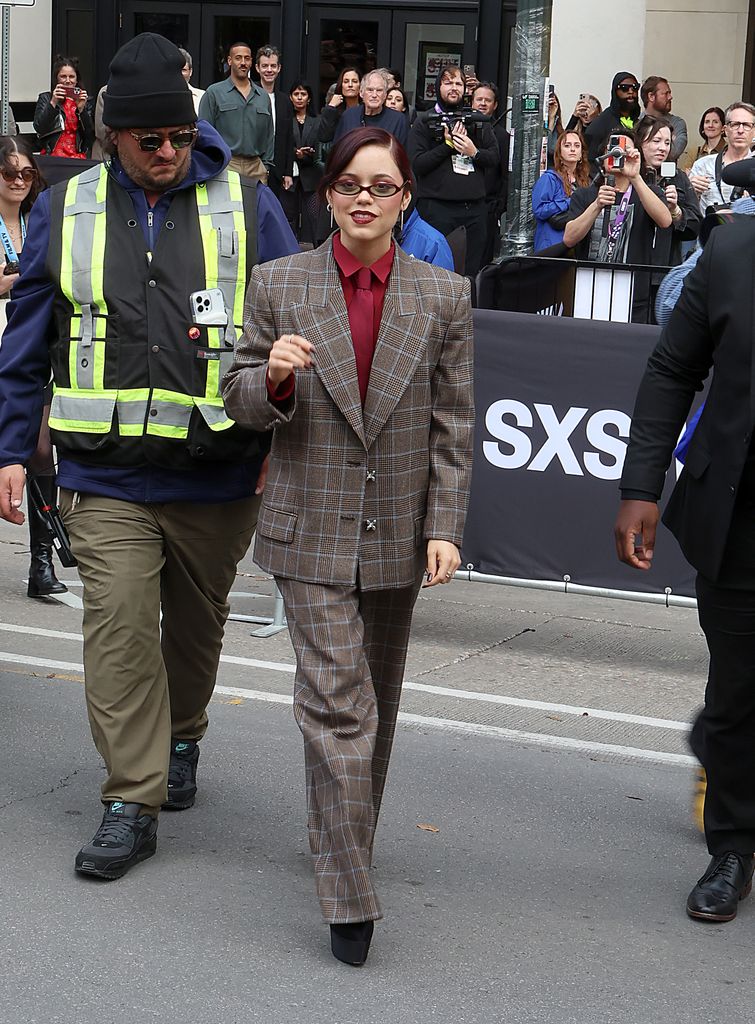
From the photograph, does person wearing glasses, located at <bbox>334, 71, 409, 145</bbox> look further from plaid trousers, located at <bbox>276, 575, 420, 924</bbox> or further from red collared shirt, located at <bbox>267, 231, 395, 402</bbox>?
plaid trousers, located at <bbox>276, 575, 420, 924</bbox>

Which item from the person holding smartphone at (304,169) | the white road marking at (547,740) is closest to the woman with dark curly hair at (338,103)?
the person holding smartphone at (304,169)

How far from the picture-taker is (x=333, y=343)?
3.99 meters

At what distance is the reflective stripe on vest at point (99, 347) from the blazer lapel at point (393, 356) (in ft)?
1.97

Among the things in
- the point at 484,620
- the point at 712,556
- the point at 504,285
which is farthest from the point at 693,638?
the point at 712,556

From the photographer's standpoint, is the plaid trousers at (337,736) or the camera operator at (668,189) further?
the camera operator at (668,189)

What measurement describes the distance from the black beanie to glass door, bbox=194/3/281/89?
17602mm

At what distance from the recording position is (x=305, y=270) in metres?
4.07

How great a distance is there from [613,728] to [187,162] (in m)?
2.75

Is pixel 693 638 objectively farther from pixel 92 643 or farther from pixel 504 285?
pixel 92 643

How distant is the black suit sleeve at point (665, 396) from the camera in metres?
4.26

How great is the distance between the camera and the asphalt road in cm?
383

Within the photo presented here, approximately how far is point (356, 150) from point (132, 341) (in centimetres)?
94

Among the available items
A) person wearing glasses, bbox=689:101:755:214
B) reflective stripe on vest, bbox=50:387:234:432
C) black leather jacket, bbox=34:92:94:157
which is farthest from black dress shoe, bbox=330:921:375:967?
black leather jacket, bbox=34:92:94:157

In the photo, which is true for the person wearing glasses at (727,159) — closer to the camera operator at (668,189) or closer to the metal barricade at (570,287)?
the camera operator at (668,189)
